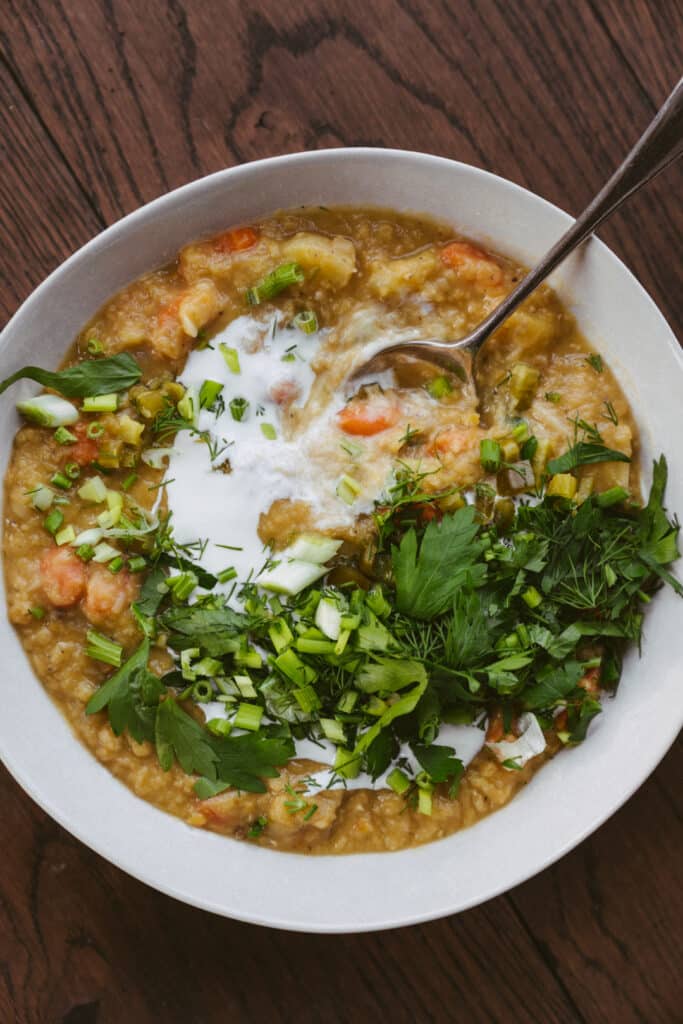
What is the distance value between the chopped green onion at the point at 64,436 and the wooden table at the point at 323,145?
19.6 inches

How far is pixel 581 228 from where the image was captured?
8.51 ft

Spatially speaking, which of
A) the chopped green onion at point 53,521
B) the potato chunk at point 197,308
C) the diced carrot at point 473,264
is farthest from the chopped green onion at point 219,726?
the diced carrot at point 473,264

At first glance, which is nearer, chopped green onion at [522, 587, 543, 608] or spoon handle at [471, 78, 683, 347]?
spoon handle at [471, 78, 683, 347]

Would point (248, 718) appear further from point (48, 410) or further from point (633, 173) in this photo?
point (633, 173)

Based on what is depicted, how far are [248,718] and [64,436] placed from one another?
106 cm

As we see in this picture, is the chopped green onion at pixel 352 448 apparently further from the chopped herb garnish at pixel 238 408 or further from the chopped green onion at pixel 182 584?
the chopped green onion at pixel 182 584

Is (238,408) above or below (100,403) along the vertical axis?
below

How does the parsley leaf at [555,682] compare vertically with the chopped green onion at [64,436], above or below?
below

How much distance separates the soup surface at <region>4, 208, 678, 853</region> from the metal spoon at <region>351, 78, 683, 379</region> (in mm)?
50

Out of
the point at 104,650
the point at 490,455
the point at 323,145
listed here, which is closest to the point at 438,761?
the point at 490,455

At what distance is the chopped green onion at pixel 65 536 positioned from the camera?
2771mm

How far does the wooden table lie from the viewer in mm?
2906

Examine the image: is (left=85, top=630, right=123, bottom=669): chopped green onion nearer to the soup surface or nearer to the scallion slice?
the soup surface

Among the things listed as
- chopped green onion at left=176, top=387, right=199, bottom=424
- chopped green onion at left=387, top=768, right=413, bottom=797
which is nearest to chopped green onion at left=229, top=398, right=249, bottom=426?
chopped green onion at left=176, top=387, right=199, bottom=424
